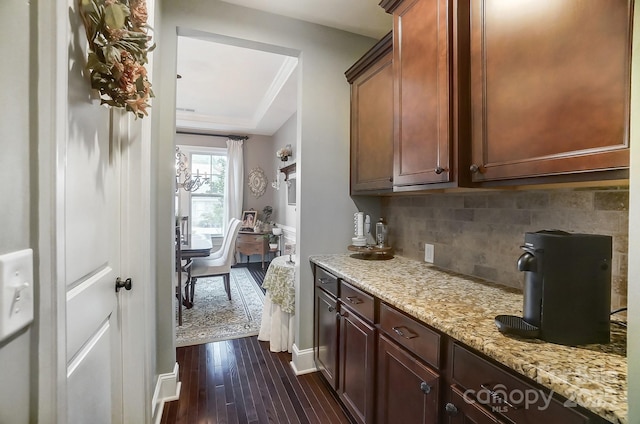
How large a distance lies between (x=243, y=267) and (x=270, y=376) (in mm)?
3652

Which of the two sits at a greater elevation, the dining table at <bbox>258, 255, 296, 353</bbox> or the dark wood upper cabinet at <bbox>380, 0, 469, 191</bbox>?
the dark wood upper cabinet at <bbox>380, 0, 469, 191</bbox>

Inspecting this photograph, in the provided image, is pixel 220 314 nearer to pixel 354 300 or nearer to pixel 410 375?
pixel 354 300

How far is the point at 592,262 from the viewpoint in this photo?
32.5 inches

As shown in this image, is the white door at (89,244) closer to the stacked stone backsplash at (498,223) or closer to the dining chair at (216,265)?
the stacked stone backsplash at (498,223)

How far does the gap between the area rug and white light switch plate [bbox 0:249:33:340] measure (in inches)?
98.8

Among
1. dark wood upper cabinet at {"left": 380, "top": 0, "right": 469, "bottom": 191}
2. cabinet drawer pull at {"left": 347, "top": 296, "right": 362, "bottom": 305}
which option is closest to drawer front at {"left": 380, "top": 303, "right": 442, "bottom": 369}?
cabinet drawer pull at {"left": 347, "top": 296, "right": 362, "bottom": 305}

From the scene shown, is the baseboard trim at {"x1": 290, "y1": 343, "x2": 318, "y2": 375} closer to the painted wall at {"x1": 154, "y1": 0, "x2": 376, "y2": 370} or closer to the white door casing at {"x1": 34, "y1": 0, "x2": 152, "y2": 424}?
the painted wall at {"x1": 154, "y1": 0, "x2": 376, "y2": 370}

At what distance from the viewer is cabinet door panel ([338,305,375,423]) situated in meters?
1.46

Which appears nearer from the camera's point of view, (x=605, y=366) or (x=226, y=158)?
(x=605, y=366)

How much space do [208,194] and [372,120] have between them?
4.69 metres

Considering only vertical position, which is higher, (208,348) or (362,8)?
(362,8)

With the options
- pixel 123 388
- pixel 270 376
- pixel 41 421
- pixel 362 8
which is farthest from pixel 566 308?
pixel 362 8

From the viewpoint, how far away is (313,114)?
7.45ft

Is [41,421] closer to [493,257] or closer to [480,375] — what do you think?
[480,375]
